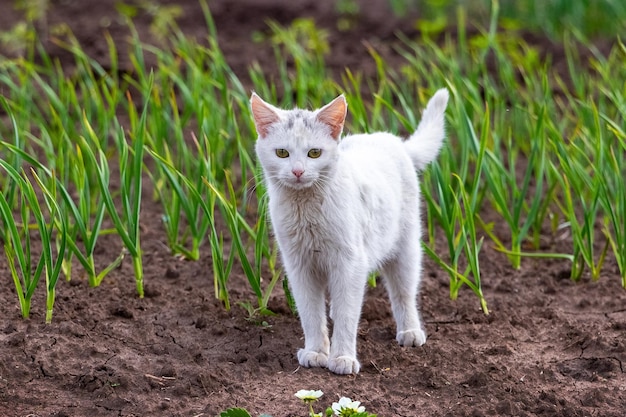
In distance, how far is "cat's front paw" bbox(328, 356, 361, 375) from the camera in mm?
3344

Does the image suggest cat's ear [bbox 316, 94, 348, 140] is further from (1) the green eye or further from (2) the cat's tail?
(2) the cat's tail

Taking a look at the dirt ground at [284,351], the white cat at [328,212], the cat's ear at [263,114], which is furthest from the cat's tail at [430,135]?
the cat's ear at [263,114]

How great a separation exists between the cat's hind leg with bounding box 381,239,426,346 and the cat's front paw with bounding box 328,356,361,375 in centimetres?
37

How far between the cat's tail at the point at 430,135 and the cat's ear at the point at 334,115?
679 mm

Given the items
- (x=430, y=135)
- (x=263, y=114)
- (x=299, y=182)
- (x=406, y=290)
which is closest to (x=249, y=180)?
(x=430, y=135)

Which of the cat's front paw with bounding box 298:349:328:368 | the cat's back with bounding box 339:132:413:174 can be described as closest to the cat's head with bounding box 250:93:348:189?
the cat's back with bounding box 339:132:413:174

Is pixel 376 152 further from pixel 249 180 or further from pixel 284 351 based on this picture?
pixel 249 180

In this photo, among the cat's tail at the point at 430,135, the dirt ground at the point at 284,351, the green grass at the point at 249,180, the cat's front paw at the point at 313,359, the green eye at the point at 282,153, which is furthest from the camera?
the cat's tail at the point at 430,135

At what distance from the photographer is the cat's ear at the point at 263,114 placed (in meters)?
3.27

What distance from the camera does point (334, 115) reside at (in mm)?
3250

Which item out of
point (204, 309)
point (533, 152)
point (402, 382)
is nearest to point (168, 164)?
point (204, 309)

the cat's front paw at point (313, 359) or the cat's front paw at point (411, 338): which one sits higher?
the cat's front paw at point (313, 359)

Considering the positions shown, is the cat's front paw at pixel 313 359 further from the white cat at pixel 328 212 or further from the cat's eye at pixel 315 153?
the cat's eye at pixel 315 153

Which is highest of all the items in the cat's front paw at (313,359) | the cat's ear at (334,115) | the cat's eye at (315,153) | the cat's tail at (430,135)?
the cat's ear at (334,115)
